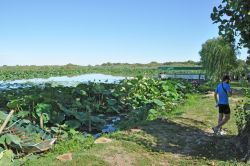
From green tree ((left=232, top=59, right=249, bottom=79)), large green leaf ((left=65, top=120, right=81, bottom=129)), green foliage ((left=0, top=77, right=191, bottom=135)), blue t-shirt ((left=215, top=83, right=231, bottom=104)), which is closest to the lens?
blue t-shirt ((left=215, top=83, right=231, bottom=104))

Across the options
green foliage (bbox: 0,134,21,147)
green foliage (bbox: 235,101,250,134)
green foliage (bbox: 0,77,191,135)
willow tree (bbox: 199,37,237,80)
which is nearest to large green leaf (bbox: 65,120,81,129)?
green foliage (bbox: 0,77,191,135)

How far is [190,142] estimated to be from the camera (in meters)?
9.66

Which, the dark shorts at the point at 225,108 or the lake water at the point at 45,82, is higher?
the dark shorts at the point at 225,108

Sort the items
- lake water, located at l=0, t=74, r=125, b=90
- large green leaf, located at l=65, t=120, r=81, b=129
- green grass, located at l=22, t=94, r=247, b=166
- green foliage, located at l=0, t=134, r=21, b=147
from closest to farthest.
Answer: green grass, located at l=22, t=94, r=247, b=166 → green foliage, located at l=0, t=134, r=21, b=147 → large green leaf, located at l=65, t=120, r=81, b=129 → lake water, located at l=0, t=74, r=125, b=90

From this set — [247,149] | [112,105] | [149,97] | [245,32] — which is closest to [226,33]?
[245,32]

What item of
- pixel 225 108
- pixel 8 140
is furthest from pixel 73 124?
pixel 225 108

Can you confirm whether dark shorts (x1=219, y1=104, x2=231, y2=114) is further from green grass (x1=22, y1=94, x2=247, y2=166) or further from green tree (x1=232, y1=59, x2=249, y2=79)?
green tree (x1=232, y1=59, x2=249, y2=79)

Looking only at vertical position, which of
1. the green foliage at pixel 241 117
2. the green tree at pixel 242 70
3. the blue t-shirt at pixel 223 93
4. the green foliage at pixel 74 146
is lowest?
the green foliage at pixel 74 146

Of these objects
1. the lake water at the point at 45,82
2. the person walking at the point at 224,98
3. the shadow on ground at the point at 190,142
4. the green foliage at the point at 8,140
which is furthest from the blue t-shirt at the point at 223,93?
the lake water at the point at 45,82

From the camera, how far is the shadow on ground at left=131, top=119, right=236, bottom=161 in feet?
28.6

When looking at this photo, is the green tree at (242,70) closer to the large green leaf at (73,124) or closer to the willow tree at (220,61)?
the willow tree at (220,61)

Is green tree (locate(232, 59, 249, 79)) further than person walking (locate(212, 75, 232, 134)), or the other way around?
green tree (locate(232, 59, 249, 79))

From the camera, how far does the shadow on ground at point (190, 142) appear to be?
8.70 meters

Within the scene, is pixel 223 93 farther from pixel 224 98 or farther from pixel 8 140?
pixel 8 140
